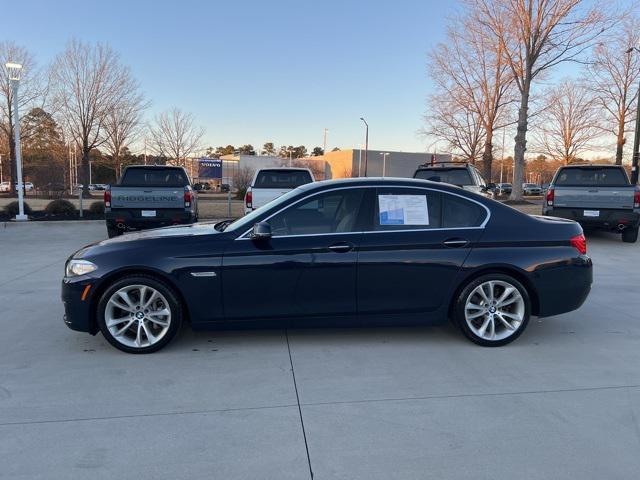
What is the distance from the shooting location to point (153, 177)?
1170 centimetres

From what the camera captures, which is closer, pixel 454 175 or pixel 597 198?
pixel 597 198

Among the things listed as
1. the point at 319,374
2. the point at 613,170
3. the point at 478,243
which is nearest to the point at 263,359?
the point at 319,374

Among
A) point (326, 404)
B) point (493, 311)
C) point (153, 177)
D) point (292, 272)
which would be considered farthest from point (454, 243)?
point (153, 177)

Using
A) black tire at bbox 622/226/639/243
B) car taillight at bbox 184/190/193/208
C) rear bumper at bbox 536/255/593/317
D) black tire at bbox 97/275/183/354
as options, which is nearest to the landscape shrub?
car taillight at bbox 184/190/193/208

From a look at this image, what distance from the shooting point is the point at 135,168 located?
11.7 meters

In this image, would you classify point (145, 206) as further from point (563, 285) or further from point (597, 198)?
point (597, 198)

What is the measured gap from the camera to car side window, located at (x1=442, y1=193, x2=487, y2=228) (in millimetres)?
4734

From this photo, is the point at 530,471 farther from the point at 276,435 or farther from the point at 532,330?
the point at 532,330

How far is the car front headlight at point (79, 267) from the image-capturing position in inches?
173

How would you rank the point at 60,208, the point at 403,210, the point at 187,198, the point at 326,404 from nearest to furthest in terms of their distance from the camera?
the point at 326,404 → the point at 403,210 → the point at 187,198 → the point at 60,208

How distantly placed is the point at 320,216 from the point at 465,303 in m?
1.58

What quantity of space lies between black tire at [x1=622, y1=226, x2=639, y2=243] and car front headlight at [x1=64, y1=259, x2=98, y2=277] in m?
11.4

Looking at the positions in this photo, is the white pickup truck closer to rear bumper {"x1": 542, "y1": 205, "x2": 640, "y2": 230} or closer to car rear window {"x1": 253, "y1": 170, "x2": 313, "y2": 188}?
car rear window {"x1": 253, "y1": 170, "x2": 313, "y2": 188}

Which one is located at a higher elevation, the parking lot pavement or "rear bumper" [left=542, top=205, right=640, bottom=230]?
"rear bumper" [left=542, top=205, right=640, bottom=230]
